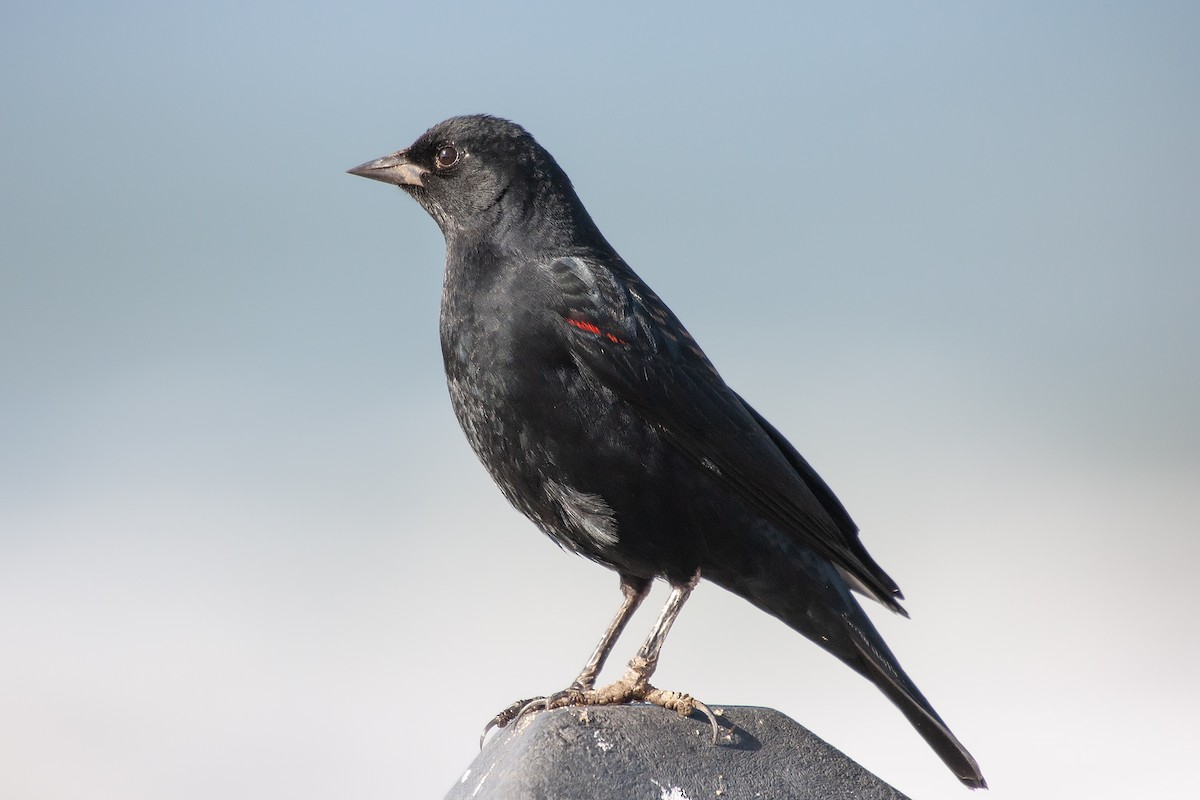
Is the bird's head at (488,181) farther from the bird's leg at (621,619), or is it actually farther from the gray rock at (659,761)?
the gray rock at (659,761)

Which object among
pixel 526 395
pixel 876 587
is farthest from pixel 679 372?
pixel 876 587

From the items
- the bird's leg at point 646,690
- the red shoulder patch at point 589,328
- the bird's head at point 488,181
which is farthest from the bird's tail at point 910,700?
the bird's head at point 488,181

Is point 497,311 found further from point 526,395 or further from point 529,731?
point 529,731

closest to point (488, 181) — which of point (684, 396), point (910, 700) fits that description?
point (684, 396)

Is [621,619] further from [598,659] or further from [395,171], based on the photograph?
[395,171]

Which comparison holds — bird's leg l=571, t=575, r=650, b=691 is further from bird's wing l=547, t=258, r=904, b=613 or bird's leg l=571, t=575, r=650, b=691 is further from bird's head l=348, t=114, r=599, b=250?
bird's head l=348, t=114, r=599, b=250

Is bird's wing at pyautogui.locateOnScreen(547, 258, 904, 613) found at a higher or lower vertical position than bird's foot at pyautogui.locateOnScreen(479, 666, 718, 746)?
higher

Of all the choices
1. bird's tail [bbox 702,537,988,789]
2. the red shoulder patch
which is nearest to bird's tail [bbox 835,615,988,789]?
bird's tail [bbox 702,537,988,789]
